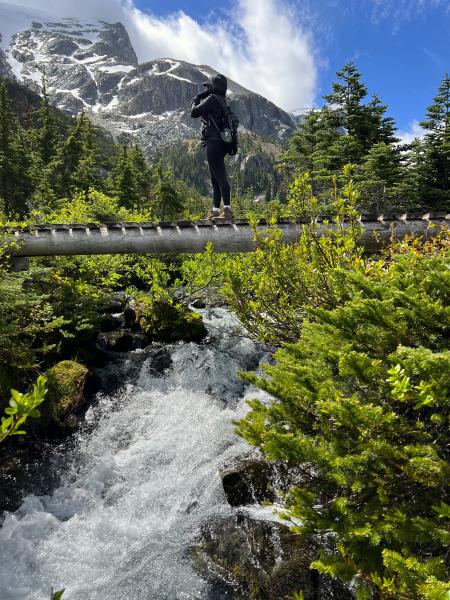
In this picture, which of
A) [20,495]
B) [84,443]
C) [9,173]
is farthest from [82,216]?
[9,173]

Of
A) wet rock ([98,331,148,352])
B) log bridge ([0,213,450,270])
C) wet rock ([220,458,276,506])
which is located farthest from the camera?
wet rock ([98,331,148,352])

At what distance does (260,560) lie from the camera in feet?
18.2

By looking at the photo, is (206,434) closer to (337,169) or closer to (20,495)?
(20,495)

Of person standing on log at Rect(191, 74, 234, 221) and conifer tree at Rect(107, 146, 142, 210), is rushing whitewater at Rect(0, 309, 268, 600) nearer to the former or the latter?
person standing on log at Rect(191, 74, 234, 221)

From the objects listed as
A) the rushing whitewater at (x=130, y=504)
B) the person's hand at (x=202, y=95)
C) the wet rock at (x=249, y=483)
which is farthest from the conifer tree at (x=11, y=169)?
the wet rock at (x=249, y=483)

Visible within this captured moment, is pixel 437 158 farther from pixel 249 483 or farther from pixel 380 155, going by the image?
pixel 249 483

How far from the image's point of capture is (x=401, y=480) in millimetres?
3186

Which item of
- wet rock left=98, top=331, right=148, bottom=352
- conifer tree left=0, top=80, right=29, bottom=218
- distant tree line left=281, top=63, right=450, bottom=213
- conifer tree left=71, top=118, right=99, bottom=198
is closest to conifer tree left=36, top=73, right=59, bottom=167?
conifer tree left=0, top=80, right=29, bottom=218

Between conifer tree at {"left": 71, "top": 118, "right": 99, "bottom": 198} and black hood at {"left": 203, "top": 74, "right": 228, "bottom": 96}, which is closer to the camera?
black hood at {"left": 203, "top": 74, "right": 228, "bottom": 96}

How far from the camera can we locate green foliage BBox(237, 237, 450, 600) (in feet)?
8.63

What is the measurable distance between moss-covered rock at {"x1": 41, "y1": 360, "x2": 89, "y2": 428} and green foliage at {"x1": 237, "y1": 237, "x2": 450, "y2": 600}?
704 cm

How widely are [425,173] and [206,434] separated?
2862cm

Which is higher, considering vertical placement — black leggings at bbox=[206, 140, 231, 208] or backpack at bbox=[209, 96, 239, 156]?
backpack at bbox=[209, 96, 239, 156]

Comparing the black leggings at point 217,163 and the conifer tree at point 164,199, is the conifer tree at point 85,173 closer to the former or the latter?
the conifer tree at point 164,199
